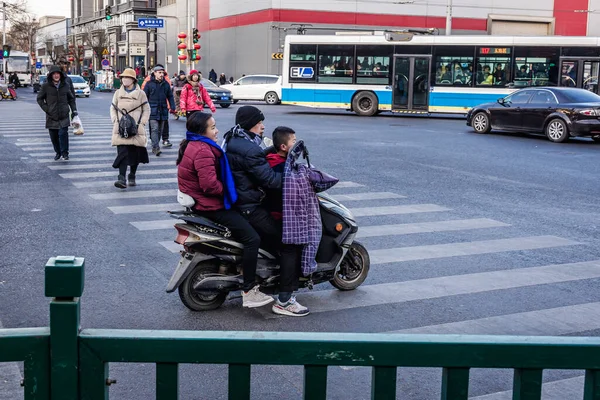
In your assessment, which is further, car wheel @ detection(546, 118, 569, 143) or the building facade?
the building facade

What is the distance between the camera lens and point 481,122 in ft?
74.3

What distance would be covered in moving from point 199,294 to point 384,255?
2475 millimetres

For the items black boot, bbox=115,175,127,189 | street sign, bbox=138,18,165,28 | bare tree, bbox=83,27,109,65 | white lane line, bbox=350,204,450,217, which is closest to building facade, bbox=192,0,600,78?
street sign, bbox=138,18,165,28

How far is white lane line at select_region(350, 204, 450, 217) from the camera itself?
1027cm

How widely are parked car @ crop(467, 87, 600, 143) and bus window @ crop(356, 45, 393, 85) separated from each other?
308 inches

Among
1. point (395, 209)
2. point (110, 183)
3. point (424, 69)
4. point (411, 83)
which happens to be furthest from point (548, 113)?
point (110, 183)

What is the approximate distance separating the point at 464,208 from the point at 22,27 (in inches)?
1636

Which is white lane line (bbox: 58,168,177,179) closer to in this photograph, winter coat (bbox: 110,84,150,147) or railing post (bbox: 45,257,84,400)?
winter coat (bbox: 110,84,150,147)

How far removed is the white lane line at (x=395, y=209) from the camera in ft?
33.7

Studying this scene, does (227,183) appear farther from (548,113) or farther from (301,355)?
(548,113)

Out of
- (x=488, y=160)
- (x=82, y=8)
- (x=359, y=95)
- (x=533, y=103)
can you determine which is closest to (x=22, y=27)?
(x=359, y=95)

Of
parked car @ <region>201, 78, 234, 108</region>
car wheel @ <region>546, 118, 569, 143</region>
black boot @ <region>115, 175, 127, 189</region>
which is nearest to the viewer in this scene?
black boot @ <region>115, 175, 127, 189</region>

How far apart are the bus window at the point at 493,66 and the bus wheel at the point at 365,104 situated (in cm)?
396

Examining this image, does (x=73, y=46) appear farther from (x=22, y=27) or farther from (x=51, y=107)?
(x=51, y=107)
